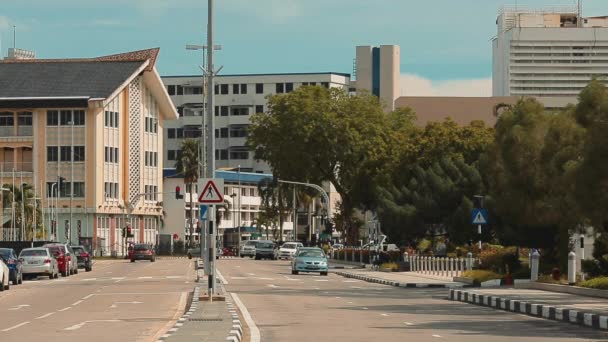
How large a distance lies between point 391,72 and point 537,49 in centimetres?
1879

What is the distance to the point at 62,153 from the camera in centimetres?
12244

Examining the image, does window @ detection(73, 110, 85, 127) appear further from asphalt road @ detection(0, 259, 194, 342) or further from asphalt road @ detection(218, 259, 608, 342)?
asphalt road @ detection(218, 259, 608, 342)

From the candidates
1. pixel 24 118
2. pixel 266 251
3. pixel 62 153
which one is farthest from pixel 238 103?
pixel 266 251

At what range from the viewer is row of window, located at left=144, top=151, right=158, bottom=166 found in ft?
436

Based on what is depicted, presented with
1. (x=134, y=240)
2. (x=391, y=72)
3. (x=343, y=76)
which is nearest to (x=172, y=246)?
(x=134, y=240)

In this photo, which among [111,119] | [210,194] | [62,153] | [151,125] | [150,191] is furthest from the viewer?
[151,125]

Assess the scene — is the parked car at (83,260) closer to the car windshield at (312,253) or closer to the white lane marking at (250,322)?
the car windshield at (312,253)

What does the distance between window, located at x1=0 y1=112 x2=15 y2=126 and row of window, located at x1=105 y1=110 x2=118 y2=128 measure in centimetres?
899

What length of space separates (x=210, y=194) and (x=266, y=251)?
79.2 meters

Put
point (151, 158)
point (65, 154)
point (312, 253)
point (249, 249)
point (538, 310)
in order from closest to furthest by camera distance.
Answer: point (538, 310), point (312, 253), point (249, 249), point (65, 154), point (151, 158)

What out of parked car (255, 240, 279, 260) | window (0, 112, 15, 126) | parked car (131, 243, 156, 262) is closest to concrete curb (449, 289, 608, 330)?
parked car (131, 243, 156, 262)

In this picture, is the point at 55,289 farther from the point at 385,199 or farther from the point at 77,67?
the point at 77,67

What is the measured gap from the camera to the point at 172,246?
14038 centimetres

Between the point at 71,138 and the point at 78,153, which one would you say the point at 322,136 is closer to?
the point at 71,138
